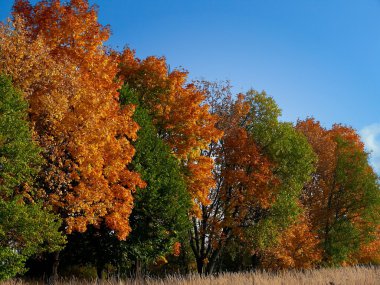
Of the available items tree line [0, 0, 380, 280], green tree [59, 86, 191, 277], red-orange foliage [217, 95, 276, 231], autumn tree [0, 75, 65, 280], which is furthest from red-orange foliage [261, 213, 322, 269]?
autumn tree [0, 75, 65, 280]

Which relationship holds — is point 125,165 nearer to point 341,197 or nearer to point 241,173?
point 241,173

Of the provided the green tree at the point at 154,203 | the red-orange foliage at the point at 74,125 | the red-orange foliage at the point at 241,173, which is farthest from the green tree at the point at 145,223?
the red-orange foliage at the point at 241,173

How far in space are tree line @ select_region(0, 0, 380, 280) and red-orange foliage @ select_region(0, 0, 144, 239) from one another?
0.08 meters

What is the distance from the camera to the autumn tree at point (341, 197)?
165 feet

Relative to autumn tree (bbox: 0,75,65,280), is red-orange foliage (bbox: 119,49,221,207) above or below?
above

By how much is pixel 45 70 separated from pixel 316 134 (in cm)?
3621

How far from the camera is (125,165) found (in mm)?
29828

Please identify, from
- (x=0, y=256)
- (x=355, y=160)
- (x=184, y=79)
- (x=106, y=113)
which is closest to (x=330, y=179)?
(x=355, y=160)

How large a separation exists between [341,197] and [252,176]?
16282mm

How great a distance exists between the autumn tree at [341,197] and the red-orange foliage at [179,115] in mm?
18059

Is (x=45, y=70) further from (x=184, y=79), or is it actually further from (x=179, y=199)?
(x=184, y=79)

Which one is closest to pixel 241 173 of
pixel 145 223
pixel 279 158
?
pixel 279 158

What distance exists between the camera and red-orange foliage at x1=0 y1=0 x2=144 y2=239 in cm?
2466

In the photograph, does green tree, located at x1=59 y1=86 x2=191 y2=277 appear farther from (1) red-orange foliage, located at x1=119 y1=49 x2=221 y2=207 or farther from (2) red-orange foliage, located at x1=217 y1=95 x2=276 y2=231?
(2) red-orange foliage, located at x1=217 y1=95 x2=276 y2=231
